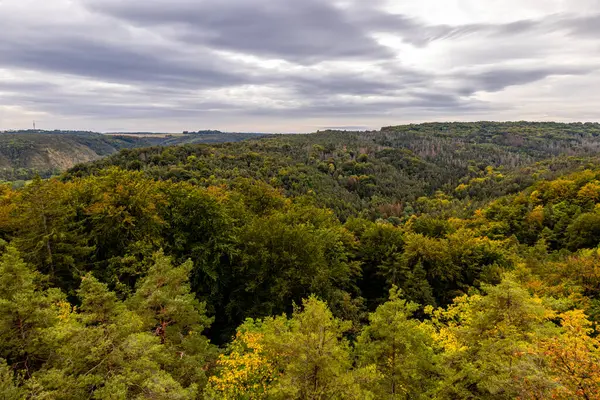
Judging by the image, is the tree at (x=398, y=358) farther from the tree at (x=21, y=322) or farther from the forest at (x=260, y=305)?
the tree at (x=21, y=322)

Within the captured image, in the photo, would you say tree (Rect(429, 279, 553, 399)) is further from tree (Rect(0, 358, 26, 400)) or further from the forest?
tree (Rect(0, 358, 26, 400))

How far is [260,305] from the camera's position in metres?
26.8

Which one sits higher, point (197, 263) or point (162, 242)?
point (162, 242)

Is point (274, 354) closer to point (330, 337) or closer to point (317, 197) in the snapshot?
point (330, 337)

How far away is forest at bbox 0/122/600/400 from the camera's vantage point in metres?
11.6

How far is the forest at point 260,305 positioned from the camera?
458 inches

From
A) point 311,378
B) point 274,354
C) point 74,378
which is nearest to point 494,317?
point 311,378

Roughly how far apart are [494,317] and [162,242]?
23.4 metres

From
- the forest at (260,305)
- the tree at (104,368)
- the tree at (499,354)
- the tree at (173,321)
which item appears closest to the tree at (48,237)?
the forest at (260,305)

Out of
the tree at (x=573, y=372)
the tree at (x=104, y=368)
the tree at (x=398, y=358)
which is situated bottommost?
the tree at (x=398, y=358)

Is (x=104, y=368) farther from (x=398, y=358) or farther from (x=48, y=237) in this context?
(x=48, y=237)

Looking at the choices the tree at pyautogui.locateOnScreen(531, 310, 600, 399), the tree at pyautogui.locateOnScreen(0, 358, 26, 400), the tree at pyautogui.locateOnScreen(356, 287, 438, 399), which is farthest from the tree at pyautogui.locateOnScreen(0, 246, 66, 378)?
the tree at pyautogui.locateOnScreen(531, 310, 600, 399)

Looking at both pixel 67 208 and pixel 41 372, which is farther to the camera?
pixel 67 208

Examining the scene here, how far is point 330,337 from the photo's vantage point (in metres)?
12.7
